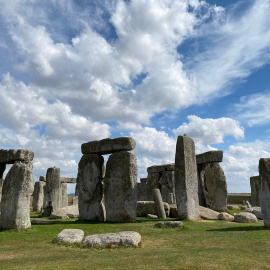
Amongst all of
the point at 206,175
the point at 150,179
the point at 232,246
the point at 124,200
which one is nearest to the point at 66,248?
the point at 232,246

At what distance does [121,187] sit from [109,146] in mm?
2053

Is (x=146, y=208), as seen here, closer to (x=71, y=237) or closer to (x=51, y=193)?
(x=51, y=193)

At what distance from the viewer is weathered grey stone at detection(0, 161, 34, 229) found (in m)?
10.2

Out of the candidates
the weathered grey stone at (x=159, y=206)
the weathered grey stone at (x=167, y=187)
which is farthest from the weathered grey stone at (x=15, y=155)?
the weathered grey stone at (x=167, y=187)

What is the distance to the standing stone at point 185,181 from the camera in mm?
13086

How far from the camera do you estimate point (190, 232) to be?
973 centimetres

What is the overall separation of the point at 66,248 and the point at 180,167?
7322 millimetres

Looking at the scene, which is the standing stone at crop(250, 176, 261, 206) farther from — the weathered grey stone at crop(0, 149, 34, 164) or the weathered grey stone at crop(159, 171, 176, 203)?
the weathered grey stone at crop(0, 149, 34, 164)

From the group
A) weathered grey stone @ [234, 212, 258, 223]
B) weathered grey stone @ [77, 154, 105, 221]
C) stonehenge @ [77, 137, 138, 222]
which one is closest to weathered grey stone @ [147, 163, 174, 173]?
stonehenge @ [77, 137, 138, 222]

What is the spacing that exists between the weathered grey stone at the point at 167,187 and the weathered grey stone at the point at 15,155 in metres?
13.2

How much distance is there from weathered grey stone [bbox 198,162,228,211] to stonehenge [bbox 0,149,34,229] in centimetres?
1274

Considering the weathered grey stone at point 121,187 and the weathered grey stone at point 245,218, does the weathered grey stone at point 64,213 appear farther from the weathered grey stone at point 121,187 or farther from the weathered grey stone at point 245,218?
the weathered grey stone at point 245,218

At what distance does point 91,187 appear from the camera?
1472 cm

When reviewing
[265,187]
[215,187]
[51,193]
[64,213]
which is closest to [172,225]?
[265,187]
